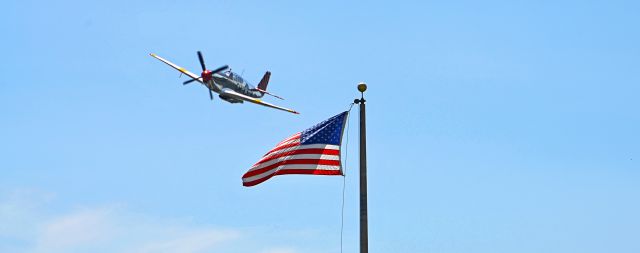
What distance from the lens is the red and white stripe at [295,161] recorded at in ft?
75.2

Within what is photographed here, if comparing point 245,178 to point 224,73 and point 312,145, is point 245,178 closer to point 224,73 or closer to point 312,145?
point 312,145

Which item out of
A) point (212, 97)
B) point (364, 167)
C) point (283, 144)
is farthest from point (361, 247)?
point (212, 97)

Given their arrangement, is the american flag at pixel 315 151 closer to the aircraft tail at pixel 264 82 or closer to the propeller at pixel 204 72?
the propeller at pixel 204 72

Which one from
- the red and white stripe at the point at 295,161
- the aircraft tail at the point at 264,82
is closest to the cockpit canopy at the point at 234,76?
the aircraft tail at the point at 264,82

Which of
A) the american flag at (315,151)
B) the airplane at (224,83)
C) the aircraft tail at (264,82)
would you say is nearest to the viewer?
the american flag at (315,151)

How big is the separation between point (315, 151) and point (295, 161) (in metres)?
0.71

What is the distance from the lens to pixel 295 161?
76.5 feet

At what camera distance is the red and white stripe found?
2291 centimetres

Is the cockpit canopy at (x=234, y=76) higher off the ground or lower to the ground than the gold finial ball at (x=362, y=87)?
higher

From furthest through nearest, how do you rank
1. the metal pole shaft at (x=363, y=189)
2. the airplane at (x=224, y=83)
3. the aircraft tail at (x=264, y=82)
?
the aircraft tail at (x=264, y=82) < the airplane at (x=224, y=83) < the metal pole shaft at (x=363, y=189)

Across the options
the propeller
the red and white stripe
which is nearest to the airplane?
the propeller

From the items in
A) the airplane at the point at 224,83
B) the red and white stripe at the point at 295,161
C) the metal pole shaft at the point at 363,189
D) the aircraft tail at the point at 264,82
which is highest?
the aircraft tail at the point at 264,82

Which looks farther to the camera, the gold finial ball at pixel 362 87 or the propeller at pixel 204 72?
the propeller at pixel 204 72

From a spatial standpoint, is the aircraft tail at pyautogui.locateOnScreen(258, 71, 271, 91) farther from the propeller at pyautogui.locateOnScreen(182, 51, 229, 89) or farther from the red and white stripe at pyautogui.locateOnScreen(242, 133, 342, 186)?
the red and white stripe at pyautogui.locateOnScreen(242, 133, 342, 186)
